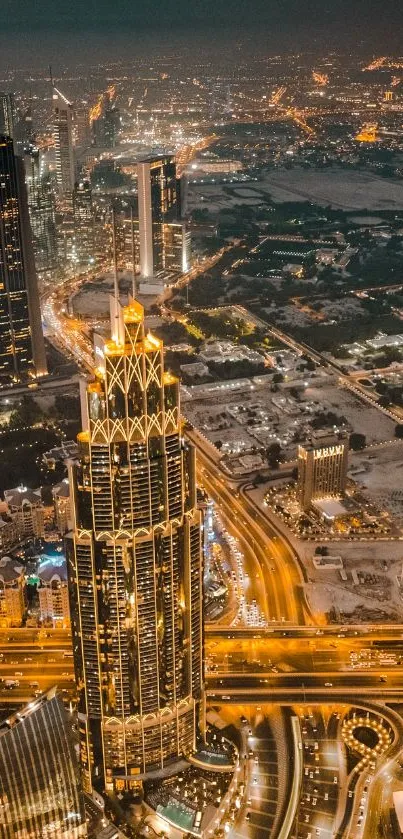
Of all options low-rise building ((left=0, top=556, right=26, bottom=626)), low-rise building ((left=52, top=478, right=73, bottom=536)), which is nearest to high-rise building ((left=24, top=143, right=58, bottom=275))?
low-rise building ((left=52, top=478, right=73, bottom=536))

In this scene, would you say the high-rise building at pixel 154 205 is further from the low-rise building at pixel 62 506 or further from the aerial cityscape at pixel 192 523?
the low-rise building at pixel 62 506

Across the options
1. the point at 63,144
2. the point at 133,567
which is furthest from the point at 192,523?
the point at 63,144

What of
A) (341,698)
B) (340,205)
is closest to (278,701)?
(341,698)

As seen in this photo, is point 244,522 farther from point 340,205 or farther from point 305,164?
point 305,164

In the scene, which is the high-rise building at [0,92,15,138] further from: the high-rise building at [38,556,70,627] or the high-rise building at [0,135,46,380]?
the high-rise building at [38,556,70,627]

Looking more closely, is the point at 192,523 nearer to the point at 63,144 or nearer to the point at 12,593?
the point at 12,593
